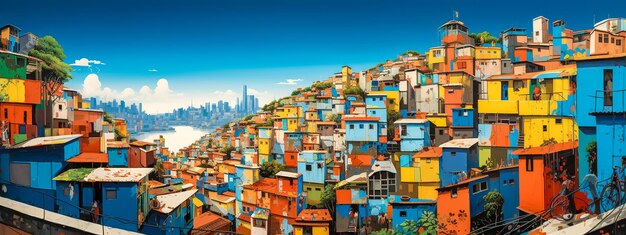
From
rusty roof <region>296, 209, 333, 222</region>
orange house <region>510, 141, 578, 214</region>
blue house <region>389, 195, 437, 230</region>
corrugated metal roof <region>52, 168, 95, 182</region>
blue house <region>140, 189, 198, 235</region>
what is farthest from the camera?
rusty roof <region>296, 209, 333, 222</region>

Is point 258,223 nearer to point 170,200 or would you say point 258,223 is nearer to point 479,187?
point 170,200

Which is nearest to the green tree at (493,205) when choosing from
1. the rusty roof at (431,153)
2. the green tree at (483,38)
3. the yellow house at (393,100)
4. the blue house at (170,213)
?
the rusty roof at (431,153)

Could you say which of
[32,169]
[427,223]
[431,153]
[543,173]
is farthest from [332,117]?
[32,169]

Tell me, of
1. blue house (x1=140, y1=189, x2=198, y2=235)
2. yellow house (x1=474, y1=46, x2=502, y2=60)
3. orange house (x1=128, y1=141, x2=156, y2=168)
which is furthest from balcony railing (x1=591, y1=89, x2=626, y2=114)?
yellow house (x1=474, y1=46, x2=502, y2=60)

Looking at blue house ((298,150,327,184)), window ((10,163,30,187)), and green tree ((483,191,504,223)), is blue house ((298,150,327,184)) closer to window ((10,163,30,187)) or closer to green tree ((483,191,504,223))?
green tree ((483,191,504,223))

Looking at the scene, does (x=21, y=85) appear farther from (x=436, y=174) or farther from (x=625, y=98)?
(x=625, y=98)

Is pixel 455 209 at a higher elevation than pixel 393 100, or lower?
lower

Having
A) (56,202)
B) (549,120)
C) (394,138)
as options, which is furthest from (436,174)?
(56,202)
